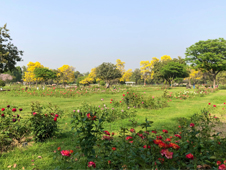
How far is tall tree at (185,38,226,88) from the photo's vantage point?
27.7 meters

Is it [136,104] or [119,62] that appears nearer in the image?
[136,104]

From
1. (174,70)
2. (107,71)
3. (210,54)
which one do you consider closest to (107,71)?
(107,71)

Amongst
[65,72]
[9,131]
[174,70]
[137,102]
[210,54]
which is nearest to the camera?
[9,131]

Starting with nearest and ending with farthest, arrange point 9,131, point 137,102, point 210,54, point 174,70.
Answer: point 9,131 < point 137,102 < point 210,54 < point 174,70

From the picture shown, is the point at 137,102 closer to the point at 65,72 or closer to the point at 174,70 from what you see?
the point at 174,70

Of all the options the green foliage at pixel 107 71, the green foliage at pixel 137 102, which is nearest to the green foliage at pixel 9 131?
the green foliage at pixel 137 102

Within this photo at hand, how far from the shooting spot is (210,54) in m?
27.8

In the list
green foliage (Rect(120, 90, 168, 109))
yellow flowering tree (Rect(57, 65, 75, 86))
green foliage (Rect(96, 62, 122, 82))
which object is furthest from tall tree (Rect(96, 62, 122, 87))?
green foliage (Rect(120, 90, 168, 109))

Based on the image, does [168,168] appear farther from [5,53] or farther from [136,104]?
[5,53]

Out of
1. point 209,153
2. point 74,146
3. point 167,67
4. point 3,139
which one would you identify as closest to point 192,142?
point 209,153

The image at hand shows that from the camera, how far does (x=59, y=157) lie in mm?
3492

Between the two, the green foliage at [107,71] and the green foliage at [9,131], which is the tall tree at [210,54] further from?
the green foliage at [9,131]

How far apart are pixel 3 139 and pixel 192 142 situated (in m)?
4.20

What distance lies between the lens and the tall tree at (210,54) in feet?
90.8
